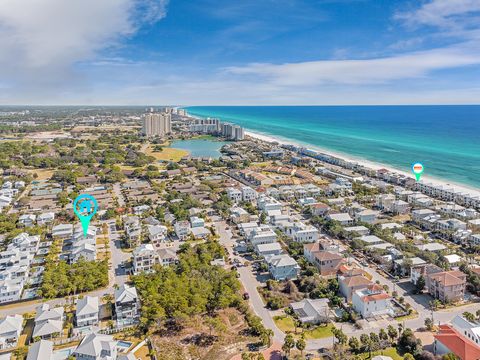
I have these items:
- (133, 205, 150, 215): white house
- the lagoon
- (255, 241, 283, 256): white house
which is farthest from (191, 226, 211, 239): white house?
the lagoon

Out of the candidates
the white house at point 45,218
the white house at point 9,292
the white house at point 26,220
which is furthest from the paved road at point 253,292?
the white house at point 26,220

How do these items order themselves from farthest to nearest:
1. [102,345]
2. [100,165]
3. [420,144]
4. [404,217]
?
[420,144] → [100,165] → [404,217] → [102,345]

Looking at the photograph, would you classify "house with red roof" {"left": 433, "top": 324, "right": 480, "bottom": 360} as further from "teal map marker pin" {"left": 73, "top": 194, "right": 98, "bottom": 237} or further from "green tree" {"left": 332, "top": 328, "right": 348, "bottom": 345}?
"teal map marker pin" {"left": 73, "top": 194, "right": 98, "bottom": 237}

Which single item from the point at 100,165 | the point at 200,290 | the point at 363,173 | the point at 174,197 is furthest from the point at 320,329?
the point at 100,165

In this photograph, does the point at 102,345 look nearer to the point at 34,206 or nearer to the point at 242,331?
the point at 242,331

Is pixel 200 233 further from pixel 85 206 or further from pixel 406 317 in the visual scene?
pixel 406 317

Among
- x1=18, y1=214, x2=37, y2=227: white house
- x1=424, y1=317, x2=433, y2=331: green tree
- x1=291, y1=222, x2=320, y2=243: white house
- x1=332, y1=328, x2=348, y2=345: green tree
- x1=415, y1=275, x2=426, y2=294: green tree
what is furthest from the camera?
x1=18, y1=214, x2=37, y2=227: white house
